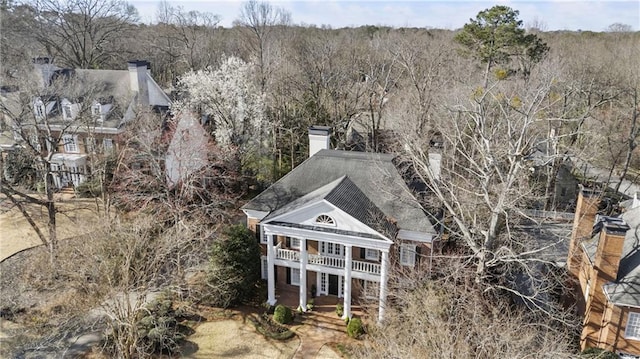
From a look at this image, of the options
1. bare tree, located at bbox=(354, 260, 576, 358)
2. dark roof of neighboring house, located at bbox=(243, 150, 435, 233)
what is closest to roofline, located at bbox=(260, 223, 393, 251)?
dark roof of neighboring house, located at bbox=(243, 150, 435, 233)

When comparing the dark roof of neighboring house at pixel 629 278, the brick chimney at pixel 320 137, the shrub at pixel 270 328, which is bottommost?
the shrub at pixel 270 328

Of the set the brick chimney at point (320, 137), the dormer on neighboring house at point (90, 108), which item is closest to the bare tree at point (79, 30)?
the dormer on neighboring house at point (90, 108)

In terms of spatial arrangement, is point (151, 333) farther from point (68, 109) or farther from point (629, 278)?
point (68, 109)

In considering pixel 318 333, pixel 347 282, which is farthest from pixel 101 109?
pixel 318 333

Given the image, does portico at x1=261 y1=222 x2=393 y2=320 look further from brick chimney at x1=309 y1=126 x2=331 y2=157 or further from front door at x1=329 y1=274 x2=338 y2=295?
brick chimney at x1=309 y1=126 x2=331 y2=157

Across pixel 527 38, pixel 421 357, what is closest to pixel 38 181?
pixel 421 357

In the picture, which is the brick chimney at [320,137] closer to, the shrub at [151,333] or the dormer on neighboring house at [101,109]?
the shrub at [151,333]
